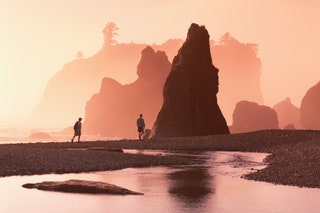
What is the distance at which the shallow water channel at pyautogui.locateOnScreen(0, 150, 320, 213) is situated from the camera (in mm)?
20672

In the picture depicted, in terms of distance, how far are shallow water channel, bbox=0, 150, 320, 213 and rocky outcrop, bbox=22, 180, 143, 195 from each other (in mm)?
685

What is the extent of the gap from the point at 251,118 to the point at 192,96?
104262 mm

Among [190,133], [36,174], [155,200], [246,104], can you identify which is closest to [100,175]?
[36,174]

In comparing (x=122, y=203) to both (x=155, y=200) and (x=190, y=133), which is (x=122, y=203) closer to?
(x=155, y=200)

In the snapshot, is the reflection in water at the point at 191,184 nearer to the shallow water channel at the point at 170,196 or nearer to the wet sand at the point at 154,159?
the shallow water channel at the point at 170,196

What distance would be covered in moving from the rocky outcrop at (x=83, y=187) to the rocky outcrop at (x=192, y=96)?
5747 cm

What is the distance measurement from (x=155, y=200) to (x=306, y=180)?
402 inches

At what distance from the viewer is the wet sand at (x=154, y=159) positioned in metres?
31.1

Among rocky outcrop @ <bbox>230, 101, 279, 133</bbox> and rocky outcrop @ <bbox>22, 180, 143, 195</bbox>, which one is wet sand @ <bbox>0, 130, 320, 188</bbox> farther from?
rocky outcrop @ <bbox>230, 101, 279, 133</bbox>

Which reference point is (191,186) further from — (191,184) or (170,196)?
(170,196)

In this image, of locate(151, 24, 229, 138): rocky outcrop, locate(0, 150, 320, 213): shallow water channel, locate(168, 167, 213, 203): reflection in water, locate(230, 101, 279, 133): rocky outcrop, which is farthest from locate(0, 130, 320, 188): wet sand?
locate(230, 101, 279, 133): rocky outcrop

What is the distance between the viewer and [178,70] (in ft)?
291

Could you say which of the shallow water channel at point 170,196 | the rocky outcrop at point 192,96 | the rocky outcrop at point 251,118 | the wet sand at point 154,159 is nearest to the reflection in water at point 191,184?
the shallow water channel at point 170,196

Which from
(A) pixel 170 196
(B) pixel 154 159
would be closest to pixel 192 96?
(B) pixel 154 159
